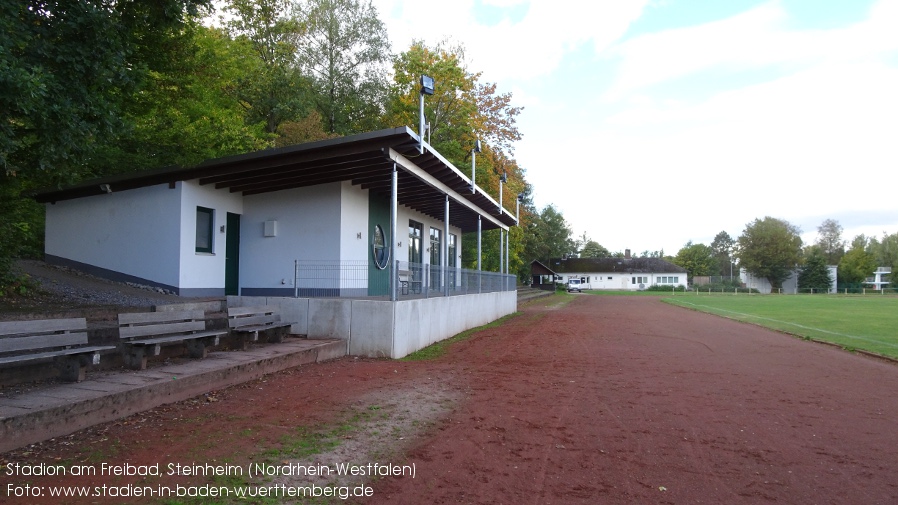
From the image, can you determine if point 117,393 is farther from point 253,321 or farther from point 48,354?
point 253,321

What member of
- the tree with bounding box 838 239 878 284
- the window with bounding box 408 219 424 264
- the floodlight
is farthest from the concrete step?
the tree with bounding box 838 239 878 284

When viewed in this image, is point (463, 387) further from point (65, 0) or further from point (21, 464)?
point (65, 0)

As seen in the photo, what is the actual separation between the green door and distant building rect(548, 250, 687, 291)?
72486 mm

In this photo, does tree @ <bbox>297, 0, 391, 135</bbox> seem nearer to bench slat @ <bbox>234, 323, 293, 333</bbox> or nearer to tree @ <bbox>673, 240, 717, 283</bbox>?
bench slat @ <bbox>234, 323, 293, 333</bbox>

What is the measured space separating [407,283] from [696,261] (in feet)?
410

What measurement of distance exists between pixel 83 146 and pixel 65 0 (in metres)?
1.87

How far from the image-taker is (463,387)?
8.56m

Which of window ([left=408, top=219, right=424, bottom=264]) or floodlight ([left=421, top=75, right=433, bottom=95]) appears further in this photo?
window ([left=408, top=219, right=424, bottom=264])

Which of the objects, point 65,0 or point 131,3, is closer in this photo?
point 65,0

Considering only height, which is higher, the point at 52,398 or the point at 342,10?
the point at 342,10

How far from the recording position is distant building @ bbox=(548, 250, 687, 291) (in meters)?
85.1

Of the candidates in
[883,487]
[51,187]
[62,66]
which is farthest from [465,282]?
[883,487]

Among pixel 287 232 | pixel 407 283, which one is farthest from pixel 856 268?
pixel 287 232

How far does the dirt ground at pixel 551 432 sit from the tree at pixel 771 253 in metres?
81.5
